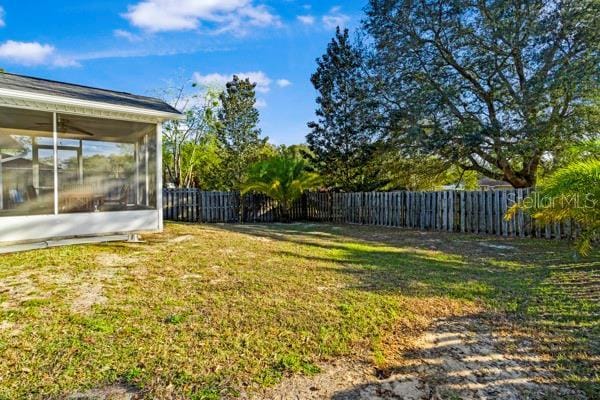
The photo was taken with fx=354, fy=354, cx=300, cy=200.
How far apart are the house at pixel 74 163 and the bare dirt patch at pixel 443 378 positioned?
230 inches

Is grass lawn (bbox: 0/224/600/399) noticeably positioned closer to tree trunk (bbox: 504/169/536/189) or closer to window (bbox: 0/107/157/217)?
window (bbox: 0/107/157/217)

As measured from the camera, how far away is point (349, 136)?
635 inches

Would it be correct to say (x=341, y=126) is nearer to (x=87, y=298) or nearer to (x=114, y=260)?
(x=114, y=260)

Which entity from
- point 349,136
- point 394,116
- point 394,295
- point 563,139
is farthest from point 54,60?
point 563,139

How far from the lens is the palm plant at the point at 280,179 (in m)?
13.6

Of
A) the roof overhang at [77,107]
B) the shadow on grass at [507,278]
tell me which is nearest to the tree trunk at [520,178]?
the shadow on grass at [507,278]

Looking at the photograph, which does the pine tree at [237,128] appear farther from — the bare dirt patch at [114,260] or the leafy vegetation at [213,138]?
the bare dirt patch at [114,260]

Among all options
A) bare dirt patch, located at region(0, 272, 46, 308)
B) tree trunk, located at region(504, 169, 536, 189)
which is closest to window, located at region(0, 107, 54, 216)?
bare dirt patch, located at region(0, 272, 46, 308)

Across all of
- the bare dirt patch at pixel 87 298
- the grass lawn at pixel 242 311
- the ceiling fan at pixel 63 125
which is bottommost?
the grass lawn at pixel 242 311

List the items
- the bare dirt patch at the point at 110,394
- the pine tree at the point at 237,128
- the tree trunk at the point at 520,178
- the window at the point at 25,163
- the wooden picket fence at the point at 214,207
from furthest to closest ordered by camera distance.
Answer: the pine tree at the point at 237,128 < the wooden picket fence at the point at 214,207 < the tree trunk at the point at 520,178 < the window at the point at 25,163 < the bare dirt patch at the point at 110,394

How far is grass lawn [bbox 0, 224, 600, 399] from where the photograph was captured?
2.47 m

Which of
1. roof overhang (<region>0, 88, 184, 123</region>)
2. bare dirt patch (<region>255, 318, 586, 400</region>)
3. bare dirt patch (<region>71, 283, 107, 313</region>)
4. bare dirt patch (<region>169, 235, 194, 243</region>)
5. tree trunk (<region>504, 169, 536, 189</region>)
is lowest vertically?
bare dirt patch (<region>255, 318, 586, 400</region>)

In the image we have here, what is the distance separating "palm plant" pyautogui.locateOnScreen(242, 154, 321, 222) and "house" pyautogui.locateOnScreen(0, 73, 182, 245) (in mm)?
5811

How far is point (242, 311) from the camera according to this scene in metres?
3.45
